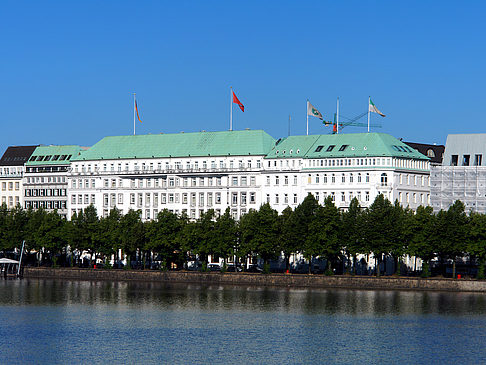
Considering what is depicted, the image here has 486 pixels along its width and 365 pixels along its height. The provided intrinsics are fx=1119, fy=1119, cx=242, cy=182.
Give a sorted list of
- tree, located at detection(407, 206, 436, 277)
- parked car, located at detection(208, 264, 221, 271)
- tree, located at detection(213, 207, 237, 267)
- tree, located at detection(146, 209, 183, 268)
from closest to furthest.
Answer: tree, located at detection(407, 206, 436, 277)
tree, located at detection(213, 207, 237, 267)
tree, located at detection(146, 209, 183, 268)
parked car, located at detection(208, 264, 221, 271)

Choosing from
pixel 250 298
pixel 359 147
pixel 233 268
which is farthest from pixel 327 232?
A: pixel 359 147

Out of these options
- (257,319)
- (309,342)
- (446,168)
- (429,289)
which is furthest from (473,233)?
(309,342)

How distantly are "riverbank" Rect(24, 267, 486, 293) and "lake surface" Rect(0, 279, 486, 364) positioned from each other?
471cm

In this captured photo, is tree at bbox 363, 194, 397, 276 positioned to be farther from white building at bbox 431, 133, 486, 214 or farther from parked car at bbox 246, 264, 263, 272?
parked car at bbox 246, 264, 263, 272

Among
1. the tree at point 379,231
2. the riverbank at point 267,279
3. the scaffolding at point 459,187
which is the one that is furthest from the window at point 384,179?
the riverbank at point 267,279

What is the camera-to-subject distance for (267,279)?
17112cm

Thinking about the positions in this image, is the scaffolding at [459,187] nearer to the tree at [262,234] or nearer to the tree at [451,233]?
the tree at [451,233]

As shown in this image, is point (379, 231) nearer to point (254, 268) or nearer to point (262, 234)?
point (262, 234)

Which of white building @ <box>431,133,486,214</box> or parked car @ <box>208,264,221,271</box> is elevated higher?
white building @ <box>431,133,486,214</box>

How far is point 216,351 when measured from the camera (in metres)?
99.9

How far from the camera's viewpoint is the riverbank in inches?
6191

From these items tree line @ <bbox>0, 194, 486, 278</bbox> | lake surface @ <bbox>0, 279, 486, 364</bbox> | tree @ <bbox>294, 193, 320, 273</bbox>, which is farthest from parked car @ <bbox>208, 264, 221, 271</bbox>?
lake surface @ <bbox>0, 279, 486, 364</bbox>

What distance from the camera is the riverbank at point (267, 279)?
516 feet

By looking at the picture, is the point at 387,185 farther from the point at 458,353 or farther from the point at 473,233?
the point at 458,353
